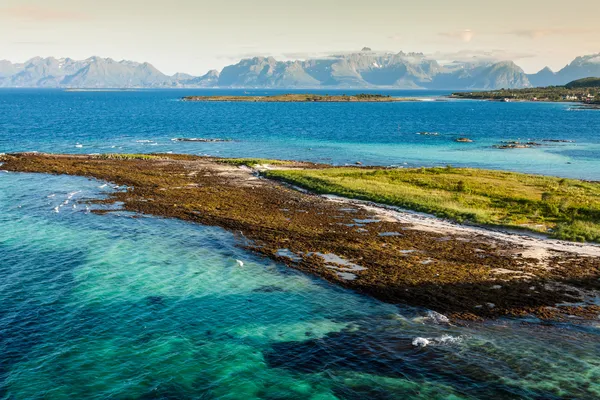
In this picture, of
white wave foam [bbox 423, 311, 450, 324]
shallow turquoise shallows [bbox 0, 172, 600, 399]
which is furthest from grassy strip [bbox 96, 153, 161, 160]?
white wave foam [bbox 423, 311, 450, 324]

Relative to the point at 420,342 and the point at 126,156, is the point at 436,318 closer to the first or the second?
the point at 420,342

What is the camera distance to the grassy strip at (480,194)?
46.7 meters

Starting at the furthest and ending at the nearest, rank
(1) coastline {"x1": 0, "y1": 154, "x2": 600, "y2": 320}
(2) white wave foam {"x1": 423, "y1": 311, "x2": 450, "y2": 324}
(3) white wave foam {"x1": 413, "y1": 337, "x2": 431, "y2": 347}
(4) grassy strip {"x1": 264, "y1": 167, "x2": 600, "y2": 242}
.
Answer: (4) grassy strip {"x1": 264, "y1": 167, "x2": 600, "y2": 242}
(1) coastline {"x1": 0, "y1": 154, "x2": 600, "y2": 320}
(2) white wave foam {"x1": 423, "y1": 311, "x2": 450, "y2": 324}
(3) white wave foam {"x1": 413, "y1": 337, "x2": 431, "y2": 347}

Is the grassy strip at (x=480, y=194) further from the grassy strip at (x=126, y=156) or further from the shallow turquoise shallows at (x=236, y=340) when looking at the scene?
the grassy strip at (x=126, y=156)

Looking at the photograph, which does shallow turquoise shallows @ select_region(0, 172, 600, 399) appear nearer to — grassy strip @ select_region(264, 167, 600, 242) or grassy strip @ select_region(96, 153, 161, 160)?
grassy strip @ select_region(264, 167, 600, 242)

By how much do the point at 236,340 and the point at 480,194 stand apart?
133 feet

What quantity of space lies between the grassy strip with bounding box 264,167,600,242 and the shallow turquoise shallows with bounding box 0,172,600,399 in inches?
822

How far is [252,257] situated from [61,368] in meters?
17.4

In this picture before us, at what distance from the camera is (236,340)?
87.2 feet

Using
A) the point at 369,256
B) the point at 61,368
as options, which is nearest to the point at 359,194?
the point at 369,256

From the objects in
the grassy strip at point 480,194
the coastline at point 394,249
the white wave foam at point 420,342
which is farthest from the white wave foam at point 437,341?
the grassy strip at point 480,194

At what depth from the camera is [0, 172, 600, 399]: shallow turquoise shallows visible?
22.3 metres

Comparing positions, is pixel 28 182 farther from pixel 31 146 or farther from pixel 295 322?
pixel 295 322

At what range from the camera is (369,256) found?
125 feet
